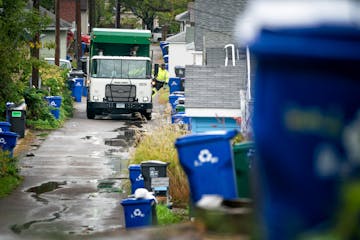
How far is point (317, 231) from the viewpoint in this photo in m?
2.89

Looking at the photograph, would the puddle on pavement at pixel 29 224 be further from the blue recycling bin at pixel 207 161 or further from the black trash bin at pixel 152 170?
the blue recycling bin at pixel 207 161

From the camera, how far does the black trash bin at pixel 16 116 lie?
3017 cm

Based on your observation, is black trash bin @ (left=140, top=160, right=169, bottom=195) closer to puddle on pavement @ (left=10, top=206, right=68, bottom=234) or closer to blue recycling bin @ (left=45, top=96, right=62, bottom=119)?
puddle on pavement @ (left=10, top=206, right=68, bottom=234)

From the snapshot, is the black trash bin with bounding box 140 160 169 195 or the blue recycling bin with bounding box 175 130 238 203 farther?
the black trash bin with bounding box 140 160 169 195

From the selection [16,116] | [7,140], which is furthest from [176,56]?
[7,140]

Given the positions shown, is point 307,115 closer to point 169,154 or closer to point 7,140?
point 169,154

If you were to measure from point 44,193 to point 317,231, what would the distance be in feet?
61.4

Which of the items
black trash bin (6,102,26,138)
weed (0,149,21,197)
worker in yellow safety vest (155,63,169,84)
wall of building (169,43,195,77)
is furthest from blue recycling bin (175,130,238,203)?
wall of building (169,43,195,77)

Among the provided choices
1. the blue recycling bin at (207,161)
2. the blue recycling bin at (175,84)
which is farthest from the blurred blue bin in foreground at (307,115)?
the blue recycling bin at (175,84)

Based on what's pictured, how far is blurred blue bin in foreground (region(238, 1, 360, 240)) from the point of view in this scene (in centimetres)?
287

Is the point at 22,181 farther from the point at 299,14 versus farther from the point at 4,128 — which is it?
the point at 299,14

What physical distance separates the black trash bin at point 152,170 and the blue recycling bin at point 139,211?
7.40 ft

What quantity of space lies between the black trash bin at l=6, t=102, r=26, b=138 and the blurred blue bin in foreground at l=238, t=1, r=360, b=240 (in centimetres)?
2745

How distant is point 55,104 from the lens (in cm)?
3734
